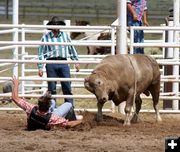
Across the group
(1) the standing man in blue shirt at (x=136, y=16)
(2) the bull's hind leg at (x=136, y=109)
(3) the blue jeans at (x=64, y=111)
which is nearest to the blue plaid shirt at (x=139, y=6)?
(1) the standing man in blue shirt at (x=136, y=16)

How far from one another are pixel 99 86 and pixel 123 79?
644 millimetres

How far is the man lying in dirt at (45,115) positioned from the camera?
989 cm

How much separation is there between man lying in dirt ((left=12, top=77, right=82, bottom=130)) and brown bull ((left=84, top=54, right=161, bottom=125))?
1.62 feet

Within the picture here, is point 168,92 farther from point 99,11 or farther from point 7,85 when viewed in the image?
point 99,11

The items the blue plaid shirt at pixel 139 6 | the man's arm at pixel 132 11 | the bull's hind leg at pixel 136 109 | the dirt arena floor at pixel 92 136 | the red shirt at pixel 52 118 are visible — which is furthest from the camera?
the blue plaid shirt at pixel 139 6

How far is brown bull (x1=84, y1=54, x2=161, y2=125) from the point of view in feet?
33.9

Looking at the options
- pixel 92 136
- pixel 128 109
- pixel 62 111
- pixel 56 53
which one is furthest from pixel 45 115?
pixel 56 53

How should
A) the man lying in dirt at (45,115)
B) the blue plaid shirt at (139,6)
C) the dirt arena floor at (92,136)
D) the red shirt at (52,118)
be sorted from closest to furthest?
the dirt arena floor at (92,136)
the man lying in dirt at (45,115)
the red shirt at (52,118)
the blue plaid shirt at (139,6)

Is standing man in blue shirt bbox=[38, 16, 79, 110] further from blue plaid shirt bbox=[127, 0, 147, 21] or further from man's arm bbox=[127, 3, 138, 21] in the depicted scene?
blue plaid shirt bbox=[127, 0, 147, 21]

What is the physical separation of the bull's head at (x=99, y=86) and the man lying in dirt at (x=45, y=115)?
1.74ft

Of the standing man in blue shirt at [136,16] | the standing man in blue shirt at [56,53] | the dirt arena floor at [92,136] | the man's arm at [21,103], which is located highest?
the standing man in blue shirt at [136,16]

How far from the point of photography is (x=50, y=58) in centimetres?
1252

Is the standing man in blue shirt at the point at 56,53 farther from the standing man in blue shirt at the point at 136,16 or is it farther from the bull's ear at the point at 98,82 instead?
the bull's ear at the point at 98,82

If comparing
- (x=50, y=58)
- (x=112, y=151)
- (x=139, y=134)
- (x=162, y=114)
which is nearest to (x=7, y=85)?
(x=50, y=58)
